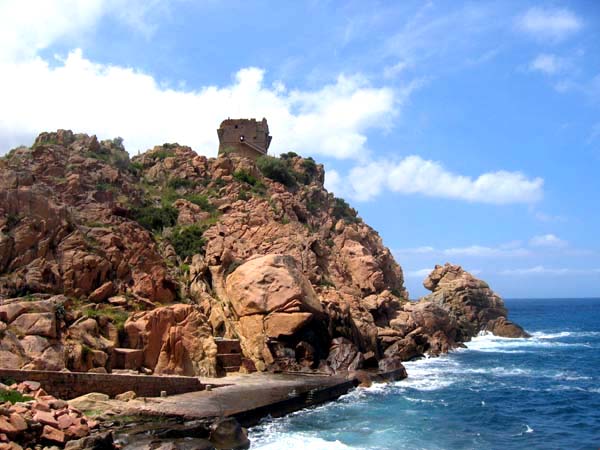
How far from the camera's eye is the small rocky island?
65.6 ft

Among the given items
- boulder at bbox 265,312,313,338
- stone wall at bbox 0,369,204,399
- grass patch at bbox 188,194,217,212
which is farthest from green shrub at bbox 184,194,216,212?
stone wall at bbox 0,369,204,399

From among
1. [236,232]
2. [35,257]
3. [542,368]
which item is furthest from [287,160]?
[35,257]

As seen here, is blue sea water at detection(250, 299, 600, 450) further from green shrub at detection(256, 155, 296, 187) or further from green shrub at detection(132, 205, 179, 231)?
green shrub at detection(256, 155, 296, 187)

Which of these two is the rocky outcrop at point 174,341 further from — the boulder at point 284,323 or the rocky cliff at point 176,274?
the boulder at point 284,323

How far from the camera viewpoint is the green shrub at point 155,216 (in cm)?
Answer: 4034

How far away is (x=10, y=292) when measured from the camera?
2509cm

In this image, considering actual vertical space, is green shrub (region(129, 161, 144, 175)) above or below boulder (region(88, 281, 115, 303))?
above

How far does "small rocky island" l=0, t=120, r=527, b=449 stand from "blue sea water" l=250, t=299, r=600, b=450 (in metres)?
2.55

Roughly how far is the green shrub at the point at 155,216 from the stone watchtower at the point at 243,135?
20711 millimetres

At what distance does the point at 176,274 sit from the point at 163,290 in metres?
3.62

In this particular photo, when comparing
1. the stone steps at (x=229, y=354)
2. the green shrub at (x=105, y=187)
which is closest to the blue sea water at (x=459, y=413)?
the stone steps at (x=229, y=354)

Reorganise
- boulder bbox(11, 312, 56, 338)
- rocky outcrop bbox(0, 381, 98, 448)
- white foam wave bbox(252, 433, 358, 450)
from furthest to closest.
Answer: boulder bbox(11, 312, 56, 338), white foam wave bbox(252, 433, 358, 450), rocky outcrop bbox(0, 381, 98, 448)

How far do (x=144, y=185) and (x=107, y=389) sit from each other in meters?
31.3

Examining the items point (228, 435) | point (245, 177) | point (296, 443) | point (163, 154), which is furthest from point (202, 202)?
point (228, 435)
